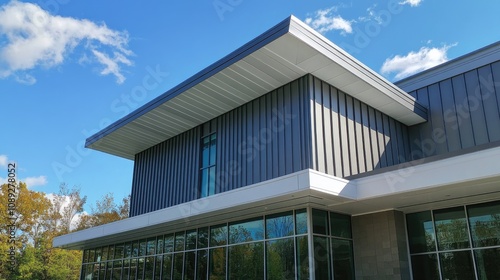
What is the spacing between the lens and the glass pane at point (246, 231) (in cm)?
1211

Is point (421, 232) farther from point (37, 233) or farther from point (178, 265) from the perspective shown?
point (37, 233)

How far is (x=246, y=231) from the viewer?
Answer: 41.0 feet

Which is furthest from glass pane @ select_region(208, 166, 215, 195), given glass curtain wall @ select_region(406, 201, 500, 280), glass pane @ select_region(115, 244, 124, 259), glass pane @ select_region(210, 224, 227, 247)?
glass curtain wall @ select_region(406, 201, 500, 280)

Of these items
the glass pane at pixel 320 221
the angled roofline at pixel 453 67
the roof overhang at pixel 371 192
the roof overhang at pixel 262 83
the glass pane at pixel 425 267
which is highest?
the angled roofline at pixel 453 67

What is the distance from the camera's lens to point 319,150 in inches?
451

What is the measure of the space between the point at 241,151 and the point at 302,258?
4.28 metres

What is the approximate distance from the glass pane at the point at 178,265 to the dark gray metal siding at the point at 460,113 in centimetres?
887

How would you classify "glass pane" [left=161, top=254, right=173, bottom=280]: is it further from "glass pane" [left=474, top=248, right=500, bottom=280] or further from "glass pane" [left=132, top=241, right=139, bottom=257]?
"glass pane" [left=474, top=248, right=500, bottom=280]

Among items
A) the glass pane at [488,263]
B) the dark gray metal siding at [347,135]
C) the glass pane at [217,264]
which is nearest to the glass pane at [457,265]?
the glass pane at [488,263]

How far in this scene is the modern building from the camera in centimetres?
1040

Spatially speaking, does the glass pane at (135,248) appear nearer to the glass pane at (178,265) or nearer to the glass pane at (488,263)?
the glass pane at (178,265)

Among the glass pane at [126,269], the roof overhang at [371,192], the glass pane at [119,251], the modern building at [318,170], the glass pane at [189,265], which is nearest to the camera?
the roof overhang at [371,192]

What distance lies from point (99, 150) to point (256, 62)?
10.6m

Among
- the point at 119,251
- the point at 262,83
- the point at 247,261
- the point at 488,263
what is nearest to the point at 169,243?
the point at 119,251
